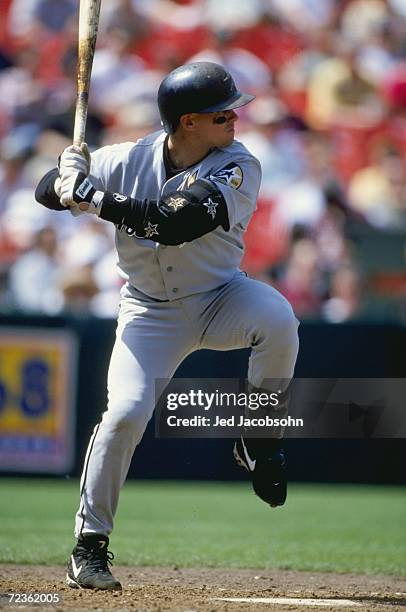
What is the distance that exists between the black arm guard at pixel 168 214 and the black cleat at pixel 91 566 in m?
1.30

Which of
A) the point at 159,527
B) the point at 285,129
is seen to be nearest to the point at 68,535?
the point at 159,527

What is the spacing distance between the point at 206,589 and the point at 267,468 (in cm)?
61

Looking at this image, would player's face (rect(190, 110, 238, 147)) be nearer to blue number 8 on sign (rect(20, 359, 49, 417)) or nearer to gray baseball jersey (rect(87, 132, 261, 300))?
gray baseball jersey (rect(87, 132, 261, 300))

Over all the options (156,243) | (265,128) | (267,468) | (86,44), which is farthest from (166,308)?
(265,128)

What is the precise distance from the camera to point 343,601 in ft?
15.1

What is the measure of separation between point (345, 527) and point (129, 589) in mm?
3014

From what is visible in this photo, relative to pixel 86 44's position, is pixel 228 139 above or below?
below

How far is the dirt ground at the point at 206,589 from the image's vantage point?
4188 mm

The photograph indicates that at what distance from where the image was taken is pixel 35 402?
27.6ft

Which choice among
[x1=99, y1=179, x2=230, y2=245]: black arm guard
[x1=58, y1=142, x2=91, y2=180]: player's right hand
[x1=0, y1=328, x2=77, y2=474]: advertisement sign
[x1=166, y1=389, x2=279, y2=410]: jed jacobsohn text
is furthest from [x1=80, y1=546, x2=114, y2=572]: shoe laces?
[x1=0, y1=328, x2=77, y2=474]: advertisement sign

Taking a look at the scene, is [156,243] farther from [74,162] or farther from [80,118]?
[80,118]

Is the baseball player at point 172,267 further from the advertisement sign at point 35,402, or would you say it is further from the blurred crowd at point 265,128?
the blurred crowd at point 265,128

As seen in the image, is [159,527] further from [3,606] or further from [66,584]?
[3,606]

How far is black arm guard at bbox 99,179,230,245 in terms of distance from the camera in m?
4.33
